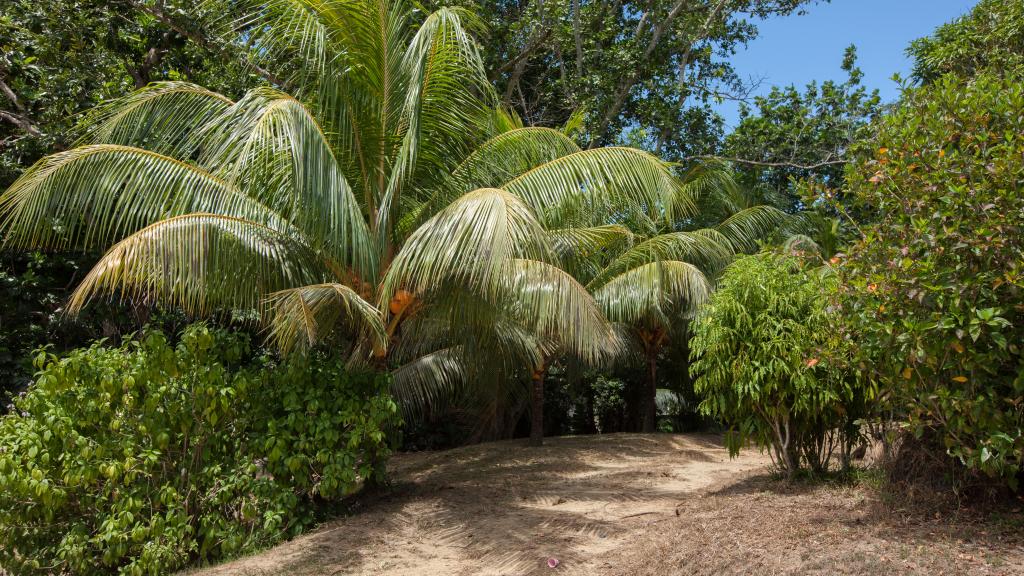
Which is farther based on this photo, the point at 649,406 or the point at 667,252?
the point at 649,406

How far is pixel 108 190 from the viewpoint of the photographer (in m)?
6.69

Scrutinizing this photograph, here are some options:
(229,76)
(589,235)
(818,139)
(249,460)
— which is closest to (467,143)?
(589,235)

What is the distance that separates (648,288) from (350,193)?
19.0ft

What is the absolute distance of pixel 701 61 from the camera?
1772cm

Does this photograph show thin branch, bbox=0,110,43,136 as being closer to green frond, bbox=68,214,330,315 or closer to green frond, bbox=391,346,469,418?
green frond, bbox=68,214,330,315

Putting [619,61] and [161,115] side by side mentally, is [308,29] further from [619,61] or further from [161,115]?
[619,61]

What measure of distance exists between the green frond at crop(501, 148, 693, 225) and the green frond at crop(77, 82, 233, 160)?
122 inches

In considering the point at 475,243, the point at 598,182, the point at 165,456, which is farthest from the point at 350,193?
the point at 165,456

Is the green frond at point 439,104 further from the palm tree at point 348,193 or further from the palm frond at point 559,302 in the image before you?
the palm frond at point 559,302

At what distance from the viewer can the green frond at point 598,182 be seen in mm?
7535

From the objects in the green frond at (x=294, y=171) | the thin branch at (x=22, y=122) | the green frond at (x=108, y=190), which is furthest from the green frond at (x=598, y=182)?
the thin branch at (x=22, y=122)

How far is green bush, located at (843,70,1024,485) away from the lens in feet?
16.3

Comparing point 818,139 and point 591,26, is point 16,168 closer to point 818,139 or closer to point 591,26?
point 591,26

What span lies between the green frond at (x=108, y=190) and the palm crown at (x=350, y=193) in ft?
0.06
